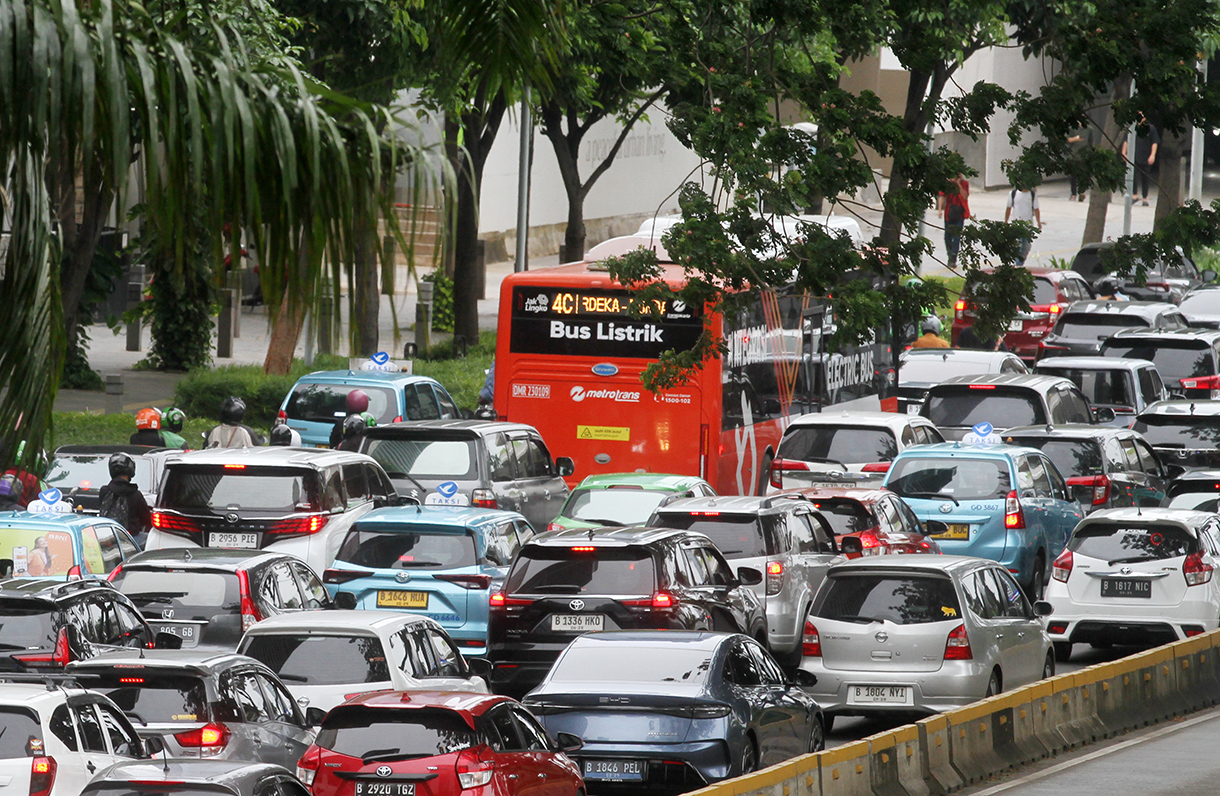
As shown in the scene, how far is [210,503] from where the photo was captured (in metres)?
17.3

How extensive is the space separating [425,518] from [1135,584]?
7.07 meters

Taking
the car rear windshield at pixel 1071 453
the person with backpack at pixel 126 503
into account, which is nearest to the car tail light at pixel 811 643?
the person with backpack at pixel 126 503

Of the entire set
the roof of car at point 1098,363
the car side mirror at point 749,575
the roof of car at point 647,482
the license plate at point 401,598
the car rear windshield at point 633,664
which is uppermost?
the roof of car at point 1098,363

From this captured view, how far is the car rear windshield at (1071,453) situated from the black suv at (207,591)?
11.7 meters

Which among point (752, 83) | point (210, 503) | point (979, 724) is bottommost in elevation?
point (979, 724)

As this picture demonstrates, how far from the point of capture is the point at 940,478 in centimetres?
2103

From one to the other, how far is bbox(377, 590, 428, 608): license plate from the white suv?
6.04 m

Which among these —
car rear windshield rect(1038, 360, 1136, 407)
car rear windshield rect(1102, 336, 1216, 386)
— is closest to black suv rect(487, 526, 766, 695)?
car rear windshield rect(1038, 360, 1136, 407)

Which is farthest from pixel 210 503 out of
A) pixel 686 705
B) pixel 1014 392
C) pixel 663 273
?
pixel 1014 392

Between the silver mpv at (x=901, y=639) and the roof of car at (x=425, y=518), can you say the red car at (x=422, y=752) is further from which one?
the roof of car at (x=425, y=518)

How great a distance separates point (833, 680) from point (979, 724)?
1.43 metres

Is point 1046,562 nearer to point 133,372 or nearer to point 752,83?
point 752,83

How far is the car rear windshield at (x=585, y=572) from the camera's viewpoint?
14664 mm

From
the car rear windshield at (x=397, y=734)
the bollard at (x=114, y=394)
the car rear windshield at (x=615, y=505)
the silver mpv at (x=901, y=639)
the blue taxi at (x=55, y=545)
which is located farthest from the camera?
the bollard at (x=114, y=394)
